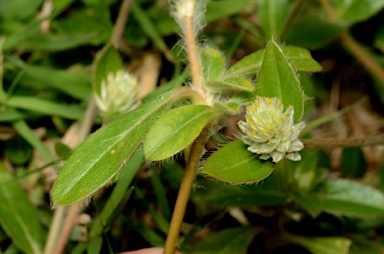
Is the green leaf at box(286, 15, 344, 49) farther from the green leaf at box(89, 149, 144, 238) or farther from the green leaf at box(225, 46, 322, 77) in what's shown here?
the green leaf at box(89, 149, 144, 238)

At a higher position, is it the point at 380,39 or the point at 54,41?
the point at 380,39

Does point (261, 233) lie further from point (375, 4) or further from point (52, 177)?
point (375, 4)

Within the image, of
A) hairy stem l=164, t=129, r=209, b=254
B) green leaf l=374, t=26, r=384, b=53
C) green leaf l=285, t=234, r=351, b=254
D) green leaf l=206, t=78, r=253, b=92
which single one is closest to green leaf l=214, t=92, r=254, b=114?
green leaf l=206, t=78, r=253, b=92

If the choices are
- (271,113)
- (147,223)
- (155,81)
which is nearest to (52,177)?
(147,223)

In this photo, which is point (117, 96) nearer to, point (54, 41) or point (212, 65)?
point (212, 65)

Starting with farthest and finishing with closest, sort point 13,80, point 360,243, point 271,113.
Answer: point 13,80
point 360,243
point 271,113

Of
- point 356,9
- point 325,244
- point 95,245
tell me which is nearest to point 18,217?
point 95,245

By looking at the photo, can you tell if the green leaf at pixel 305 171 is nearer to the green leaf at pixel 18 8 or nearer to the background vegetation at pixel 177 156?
the background vegetation at pixel 177 156
